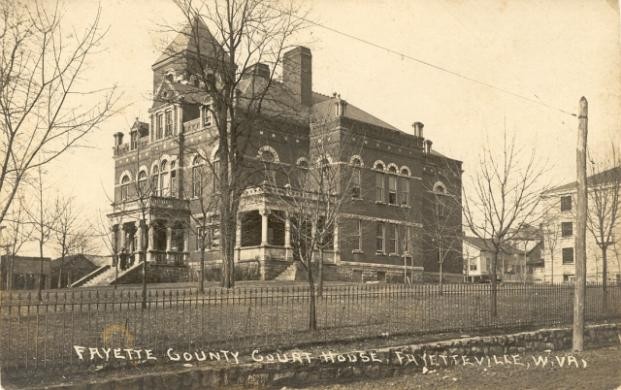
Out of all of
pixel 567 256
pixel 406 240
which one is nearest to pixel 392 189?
pixel 406 240

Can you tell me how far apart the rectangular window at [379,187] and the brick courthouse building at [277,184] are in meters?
0.06

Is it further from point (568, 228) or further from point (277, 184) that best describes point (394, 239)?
point (568, 228)

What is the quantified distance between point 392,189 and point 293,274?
11177 mm

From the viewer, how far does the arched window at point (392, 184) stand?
3809cm

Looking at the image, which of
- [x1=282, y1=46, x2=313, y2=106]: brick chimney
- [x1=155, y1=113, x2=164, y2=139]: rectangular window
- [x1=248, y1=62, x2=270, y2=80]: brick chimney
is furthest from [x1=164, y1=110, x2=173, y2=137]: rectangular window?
[x1=248, y1=62, x2=270, y2=80]: brick chimney

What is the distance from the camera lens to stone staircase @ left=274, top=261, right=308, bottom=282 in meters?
A: 29.8

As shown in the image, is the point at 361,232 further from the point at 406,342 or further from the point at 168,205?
the point at 406,342

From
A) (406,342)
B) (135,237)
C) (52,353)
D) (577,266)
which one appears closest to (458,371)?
(406,342)

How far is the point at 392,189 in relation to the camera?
126ft

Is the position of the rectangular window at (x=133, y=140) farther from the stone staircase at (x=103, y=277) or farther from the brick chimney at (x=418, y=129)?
the brick chimney at (x=418, y=129)

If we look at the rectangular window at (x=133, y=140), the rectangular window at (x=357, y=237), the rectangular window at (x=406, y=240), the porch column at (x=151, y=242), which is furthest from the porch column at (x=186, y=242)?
the rectangular window at (x=406, y=240)

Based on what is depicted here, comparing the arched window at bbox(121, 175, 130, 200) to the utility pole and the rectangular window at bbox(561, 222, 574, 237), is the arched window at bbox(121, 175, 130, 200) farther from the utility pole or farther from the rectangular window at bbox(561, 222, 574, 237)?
the rectangular window at bbox(561, 222, 574, 237)

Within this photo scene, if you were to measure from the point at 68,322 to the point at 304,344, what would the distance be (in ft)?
16.5

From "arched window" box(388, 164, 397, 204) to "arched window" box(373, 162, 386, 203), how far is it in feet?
1.95
